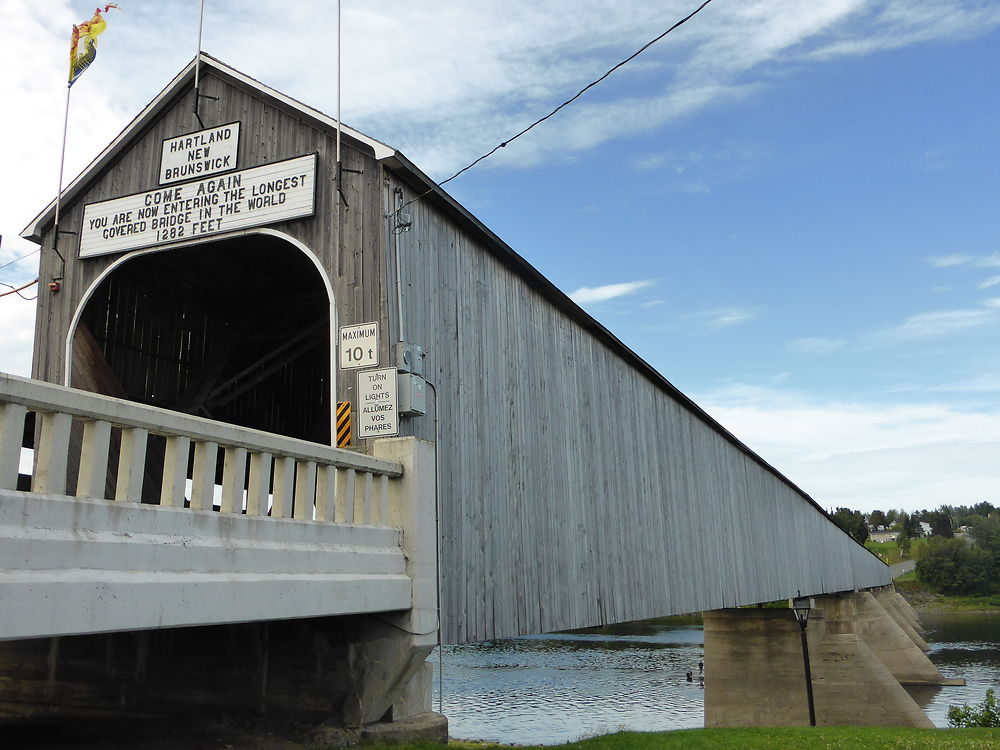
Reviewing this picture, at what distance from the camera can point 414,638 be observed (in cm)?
740

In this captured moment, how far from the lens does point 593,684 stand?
3762cm

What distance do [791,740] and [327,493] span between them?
1051 cm

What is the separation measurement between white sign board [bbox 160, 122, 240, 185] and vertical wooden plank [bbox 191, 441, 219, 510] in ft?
16.7

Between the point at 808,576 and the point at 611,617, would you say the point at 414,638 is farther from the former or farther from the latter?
the point at 808,576

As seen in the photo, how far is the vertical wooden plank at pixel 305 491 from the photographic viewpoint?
656 cm

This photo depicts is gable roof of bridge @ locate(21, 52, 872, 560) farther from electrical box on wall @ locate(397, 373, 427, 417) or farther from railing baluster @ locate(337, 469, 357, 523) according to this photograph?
railing baluster @ locate(337, 469, 357, 523)

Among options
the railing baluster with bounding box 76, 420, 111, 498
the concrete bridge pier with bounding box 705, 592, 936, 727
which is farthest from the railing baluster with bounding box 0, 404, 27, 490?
the concrete bridge pier with bounding box 705, 592, 936, 727

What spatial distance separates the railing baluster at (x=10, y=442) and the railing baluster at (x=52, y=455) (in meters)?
0.14

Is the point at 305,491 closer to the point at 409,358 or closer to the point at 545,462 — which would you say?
the point at 409,358

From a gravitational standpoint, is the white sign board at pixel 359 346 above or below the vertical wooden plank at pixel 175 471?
above

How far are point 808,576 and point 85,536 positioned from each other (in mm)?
27743

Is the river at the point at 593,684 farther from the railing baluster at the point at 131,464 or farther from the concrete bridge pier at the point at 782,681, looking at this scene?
the railing baluster at the point at 131,464

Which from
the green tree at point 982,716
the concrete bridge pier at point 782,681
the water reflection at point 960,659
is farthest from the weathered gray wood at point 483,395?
the water reflection at point 960,659

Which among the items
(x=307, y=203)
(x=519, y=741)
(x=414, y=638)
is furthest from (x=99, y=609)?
(x=519, y=741)
